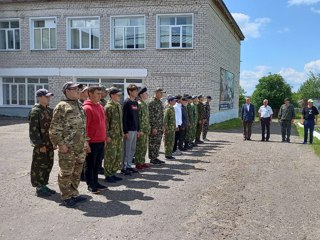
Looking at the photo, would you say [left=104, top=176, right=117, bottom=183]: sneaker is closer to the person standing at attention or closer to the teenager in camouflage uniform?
the teenager in camouflage uniform

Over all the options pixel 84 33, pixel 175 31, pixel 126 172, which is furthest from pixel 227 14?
pixel 126 172

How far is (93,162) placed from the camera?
6.59 metres

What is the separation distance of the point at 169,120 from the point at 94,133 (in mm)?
3995

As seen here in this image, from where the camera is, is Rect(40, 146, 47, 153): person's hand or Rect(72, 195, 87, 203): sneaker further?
Rect(40, 146, 47, 153): person's hand

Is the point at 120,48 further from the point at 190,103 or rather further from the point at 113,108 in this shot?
the point at 113,108

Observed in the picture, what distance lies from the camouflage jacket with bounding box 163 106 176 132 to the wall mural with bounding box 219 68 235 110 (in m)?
15.4

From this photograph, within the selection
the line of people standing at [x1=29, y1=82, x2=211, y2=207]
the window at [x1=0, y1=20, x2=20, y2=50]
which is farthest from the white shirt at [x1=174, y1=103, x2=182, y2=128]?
the window at [x1=0, y1=20, x2=20, y2=50]

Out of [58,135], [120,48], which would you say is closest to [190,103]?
[58,135]

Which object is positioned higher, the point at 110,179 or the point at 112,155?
the point at 112,155

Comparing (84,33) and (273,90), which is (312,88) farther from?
(84,33)

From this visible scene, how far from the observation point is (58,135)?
571 cm

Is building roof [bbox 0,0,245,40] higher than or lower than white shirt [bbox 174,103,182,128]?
higher

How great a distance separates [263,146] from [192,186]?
24.0ft

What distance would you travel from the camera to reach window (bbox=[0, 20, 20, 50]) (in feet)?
80.0
